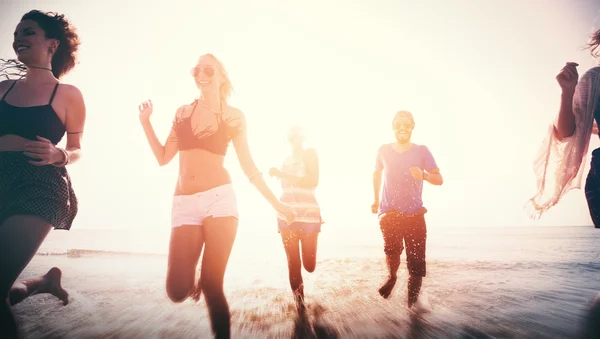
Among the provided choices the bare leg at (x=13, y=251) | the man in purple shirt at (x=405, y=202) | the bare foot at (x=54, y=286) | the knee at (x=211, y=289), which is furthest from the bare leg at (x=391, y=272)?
the bare leg at (x=13, y=251)

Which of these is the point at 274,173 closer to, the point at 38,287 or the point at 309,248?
the point at 309,248

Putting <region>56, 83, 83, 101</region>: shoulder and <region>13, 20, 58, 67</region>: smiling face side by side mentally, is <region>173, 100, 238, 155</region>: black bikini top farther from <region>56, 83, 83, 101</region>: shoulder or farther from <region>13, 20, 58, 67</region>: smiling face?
<region>13, 20, 58, 67</region>: smiling face

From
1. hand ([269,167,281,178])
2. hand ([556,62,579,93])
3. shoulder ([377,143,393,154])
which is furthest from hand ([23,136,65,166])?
shoulder ([377,143,393,154])

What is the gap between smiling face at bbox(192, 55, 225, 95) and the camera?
3109mm

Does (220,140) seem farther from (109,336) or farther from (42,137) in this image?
(109,336)

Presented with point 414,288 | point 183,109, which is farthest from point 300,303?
point 183,109

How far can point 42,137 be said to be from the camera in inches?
97.8

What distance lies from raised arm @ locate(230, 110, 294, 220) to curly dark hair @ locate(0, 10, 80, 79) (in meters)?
1.69

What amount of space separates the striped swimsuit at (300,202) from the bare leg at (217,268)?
2176 millimetres

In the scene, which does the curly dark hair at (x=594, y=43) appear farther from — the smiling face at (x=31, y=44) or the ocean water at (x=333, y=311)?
the smiling face at (x=31, y=44)

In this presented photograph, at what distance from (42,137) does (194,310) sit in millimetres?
3058

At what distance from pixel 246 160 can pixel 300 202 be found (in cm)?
210

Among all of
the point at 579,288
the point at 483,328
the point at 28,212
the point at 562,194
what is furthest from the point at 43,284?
the point at 579,288

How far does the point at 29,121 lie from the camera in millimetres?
2502
